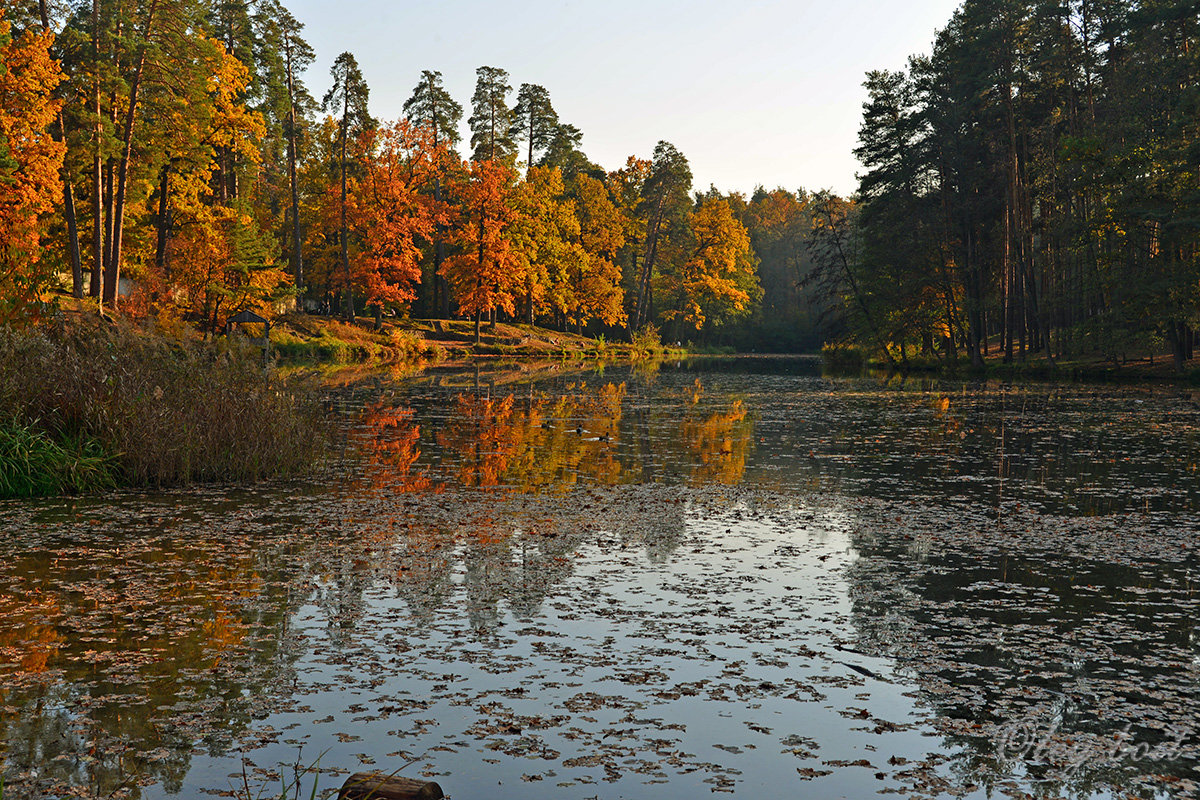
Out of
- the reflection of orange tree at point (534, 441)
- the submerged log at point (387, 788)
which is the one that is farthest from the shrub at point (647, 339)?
the submerged log at point (387, 788)

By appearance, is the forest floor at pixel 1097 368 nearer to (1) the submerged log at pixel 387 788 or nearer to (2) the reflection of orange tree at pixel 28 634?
(2) the reflection of orange tree at pixel 28 634

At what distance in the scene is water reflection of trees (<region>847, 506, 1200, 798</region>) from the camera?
5.10 metres

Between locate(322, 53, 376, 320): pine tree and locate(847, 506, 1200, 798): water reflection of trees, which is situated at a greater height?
locate(322, 53, 376, 320): pine tree

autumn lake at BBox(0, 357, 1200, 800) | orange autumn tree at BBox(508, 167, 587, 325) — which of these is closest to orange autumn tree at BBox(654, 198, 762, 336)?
orange autumn tree at BBox(508, 167, 587, 325)

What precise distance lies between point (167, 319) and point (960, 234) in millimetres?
41205

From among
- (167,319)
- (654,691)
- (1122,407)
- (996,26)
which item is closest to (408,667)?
(654,691)

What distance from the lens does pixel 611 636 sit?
7.12 meters

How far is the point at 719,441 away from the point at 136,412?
39.6ft

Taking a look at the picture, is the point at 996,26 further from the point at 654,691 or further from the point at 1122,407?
the point at 654,691

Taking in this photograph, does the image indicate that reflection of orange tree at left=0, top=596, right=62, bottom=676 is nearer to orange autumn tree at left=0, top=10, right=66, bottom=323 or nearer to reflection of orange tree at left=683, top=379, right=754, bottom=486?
reflection of orange tree at left=683, top=379, right=754, bottom=486

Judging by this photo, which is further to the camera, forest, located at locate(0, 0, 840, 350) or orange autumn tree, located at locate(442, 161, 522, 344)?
orange autumn tree, located at locate(442, 161, 522, 344)

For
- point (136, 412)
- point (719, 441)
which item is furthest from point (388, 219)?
point (136, 412)

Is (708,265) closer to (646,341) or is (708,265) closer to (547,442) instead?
(646,341)

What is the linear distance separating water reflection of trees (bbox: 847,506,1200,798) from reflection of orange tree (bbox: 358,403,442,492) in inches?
271
